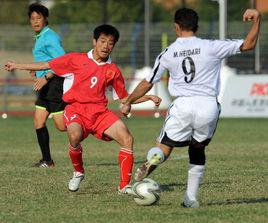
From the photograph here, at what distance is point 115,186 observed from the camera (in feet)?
35.6

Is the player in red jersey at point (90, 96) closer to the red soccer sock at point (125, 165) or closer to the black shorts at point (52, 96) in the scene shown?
the red soccer sock at point (125, 165)

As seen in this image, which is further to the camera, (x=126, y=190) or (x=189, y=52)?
(x=126, y=190)

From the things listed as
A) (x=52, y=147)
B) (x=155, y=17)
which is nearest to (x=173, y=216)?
(x=52, y=147)

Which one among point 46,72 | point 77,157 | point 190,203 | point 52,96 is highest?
point 46,72

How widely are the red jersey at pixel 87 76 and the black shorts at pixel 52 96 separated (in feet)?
9.48

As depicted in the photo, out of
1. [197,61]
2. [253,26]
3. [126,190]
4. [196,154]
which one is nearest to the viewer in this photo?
[253,26]

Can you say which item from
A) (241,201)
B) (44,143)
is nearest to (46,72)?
(44,143)

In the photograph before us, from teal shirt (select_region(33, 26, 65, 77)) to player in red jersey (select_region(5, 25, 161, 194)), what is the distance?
294cm

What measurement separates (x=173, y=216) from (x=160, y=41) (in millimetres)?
35466

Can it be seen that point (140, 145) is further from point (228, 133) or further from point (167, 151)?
point (167, 151)

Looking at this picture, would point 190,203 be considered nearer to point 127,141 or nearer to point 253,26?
point 127,141

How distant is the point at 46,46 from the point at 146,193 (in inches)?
191

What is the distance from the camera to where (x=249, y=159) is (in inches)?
566

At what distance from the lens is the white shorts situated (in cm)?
865
